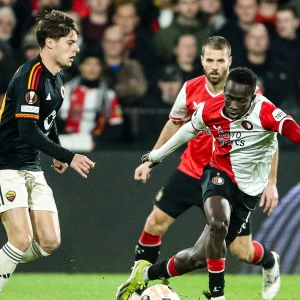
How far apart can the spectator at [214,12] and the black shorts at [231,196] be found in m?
4.76

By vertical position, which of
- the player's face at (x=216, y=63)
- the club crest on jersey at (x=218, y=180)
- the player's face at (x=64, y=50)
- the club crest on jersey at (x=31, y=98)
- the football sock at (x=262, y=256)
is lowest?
the football sock at (x=262, y=256)

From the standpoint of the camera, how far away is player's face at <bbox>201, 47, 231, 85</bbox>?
6727 mm

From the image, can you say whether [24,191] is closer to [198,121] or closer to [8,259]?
[8,259]

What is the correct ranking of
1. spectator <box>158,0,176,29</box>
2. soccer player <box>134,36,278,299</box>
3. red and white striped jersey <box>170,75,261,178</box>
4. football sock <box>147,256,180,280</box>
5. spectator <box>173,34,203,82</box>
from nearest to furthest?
football sock <box>147,256,180,280</box> → soccer player <box>134,36,278,299</box> → red and white striped jersey <box>170,75,261,178</box> → spectator <box>173,34,203,82</box> → spectator <box>158,0,176,29</box>

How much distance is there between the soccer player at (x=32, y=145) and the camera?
19.9ft

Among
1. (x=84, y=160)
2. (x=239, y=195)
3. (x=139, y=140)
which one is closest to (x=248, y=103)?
(x=239, y=195)

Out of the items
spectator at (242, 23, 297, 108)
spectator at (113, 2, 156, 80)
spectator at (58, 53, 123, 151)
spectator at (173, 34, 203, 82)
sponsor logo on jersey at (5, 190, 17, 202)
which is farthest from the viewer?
spectator at (113, 2, 156, 80)

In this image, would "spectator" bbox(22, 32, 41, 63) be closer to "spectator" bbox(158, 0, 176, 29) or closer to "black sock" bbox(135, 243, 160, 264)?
→ "spectator" bbox(158, 0, 176, 29)

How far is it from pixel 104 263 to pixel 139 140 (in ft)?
4.71

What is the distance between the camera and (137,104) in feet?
31.3

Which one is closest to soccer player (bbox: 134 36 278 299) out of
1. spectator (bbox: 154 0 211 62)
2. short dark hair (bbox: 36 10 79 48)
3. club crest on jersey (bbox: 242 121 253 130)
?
club crest on jersey (bbox: 242 121 253 130)

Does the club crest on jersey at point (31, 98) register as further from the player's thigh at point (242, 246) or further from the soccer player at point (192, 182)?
the player's thigh at point (242, 246)

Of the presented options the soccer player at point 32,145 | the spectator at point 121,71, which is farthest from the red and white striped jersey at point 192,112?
the spectator at point 121,71

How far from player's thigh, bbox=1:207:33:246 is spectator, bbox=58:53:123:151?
2730 mm
